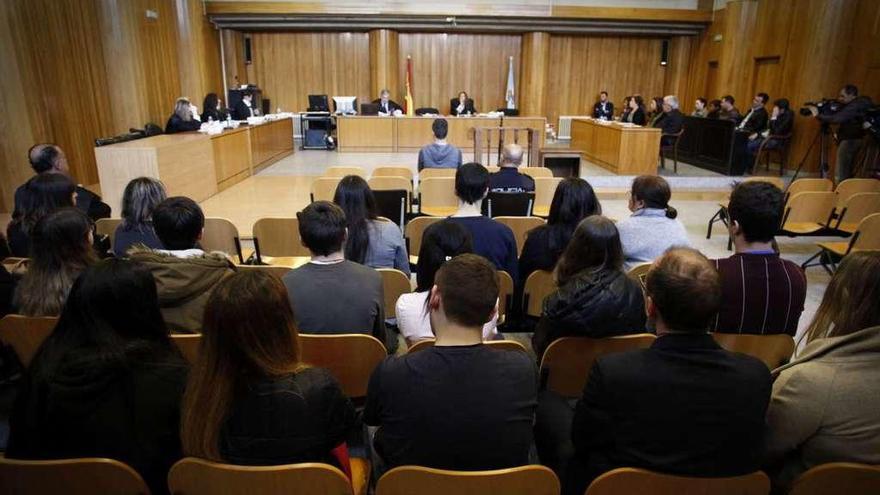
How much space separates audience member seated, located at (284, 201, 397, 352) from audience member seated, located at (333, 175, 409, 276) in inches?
27.1

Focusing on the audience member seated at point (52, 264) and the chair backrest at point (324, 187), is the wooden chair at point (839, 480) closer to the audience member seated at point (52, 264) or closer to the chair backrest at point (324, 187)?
the audience member seated at point (52, 264)

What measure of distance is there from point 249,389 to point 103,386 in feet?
1.28

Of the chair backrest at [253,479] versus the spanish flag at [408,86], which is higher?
the spanish flag at [408,86]

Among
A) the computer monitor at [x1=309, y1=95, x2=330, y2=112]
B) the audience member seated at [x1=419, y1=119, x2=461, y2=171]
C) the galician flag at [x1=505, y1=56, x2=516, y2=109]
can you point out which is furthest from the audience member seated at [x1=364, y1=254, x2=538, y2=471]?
the galician flag at [x1=505, y1=56, x2=516, y2=109]

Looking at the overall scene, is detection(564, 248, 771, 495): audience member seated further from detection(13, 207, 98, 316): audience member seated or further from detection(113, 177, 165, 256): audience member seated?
detection(113, 177, 165, 256): audience member seated

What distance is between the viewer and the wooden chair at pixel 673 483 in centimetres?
125

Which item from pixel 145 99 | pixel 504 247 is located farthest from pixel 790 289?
pixel 145 99

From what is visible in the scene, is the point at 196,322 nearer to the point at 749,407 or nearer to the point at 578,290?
the point at 578,290

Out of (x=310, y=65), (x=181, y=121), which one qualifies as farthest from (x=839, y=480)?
(x=310, y=65)

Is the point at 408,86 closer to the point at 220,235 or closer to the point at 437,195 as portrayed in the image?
the point at 437,195

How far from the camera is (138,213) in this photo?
117 inches

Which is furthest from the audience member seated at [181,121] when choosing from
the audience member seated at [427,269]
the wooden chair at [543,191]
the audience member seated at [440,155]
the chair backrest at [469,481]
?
the chair backrest at [469,481]

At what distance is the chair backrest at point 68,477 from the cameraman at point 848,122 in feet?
31.0

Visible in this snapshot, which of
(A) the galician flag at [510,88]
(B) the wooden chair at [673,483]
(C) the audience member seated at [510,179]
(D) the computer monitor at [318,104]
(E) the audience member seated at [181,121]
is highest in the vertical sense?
(A) the galician flag at [510,88]
